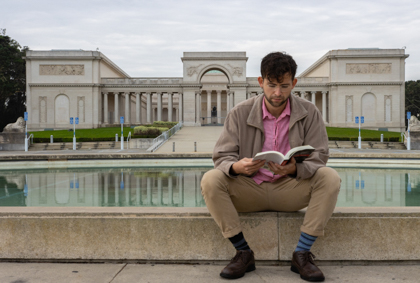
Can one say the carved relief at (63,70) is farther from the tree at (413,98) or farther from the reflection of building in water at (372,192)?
the tree at (413,98)

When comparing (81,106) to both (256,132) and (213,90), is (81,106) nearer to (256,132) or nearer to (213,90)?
(213,90)

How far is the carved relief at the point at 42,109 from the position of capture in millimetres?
56344

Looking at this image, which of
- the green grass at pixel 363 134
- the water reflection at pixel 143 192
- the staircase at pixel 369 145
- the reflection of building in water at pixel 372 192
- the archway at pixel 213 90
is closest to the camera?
the reflection of building in water at pixel 372 192

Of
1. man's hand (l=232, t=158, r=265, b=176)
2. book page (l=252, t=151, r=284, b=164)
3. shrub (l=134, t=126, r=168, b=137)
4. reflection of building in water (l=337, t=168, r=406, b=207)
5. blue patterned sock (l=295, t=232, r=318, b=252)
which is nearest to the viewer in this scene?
book page (l=252, t=151, r=284, b=164)

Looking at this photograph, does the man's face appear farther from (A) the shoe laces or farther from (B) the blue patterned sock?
(A) the shoe laces

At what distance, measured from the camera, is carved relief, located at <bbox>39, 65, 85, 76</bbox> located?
56281mm

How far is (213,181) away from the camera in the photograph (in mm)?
3514

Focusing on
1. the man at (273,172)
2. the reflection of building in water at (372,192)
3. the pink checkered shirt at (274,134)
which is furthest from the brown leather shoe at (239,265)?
the reflection of building in water at (372,192)

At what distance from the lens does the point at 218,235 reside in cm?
381

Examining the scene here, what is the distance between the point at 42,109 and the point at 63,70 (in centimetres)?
651

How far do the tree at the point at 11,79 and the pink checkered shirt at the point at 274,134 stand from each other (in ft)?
193

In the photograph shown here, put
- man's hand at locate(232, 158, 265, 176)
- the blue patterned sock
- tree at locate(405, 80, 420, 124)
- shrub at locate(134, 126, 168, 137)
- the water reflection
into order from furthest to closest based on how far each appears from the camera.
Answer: tree at locate(405, 80, 420, 124) < shrub at locate(134, 126, 168, 137) < the water reflection < the blue patterned sock < man's hand at locate(232, 158, 265, 176)

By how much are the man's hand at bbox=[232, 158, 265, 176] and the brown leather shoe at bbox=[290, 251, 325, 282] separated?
2.83 ft

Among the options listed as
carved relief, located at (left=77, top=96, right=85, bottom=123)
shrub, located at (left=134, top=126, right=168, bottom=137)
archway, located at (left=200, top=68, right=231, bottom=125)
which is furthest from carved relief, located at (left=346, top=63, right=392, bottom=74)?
carved relief, located at (left=77, top=96, right=85, bottom=123)
